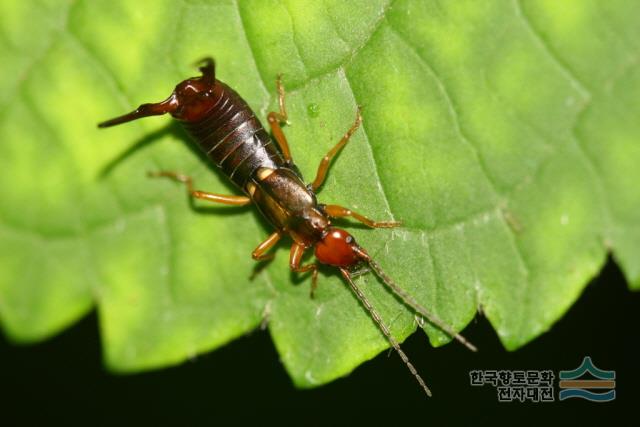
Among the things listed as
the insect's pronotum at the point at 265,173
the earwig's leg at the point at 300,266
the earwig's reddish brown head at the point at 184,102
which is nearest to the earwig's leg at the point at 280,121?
the insect's pronotum at the point at 265,173

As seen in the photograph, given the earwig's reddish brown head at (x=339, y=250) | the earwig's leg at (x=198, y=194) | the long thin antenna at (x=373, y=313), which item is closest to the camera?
the long thin antenna at (x=373, y=313)

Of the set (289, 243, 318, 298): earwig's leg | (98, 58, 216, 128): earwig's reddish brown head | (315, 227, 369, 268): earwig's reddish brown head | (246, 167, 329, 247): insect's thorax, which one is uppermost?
(98, 58, 216, 128): earwig's reddish brown head

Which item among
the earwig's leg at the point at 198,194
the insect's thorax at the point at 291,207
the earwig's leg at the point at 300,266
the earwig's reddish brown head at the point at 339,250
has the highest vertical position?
the earwig's leg at the point at 198,194

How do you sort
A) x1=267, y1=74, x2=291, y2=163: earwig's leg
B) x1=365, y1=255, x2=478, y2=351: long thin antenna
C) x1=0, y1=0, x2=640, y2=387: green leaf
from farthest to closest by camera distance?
x1=267, y1=74, x2=291, y2=163: earwig's leg
x1=365, y1=255, x2=478, y2=351: long thin antenna
x1=0, y1=0, x2=640, y2=387: green leaf

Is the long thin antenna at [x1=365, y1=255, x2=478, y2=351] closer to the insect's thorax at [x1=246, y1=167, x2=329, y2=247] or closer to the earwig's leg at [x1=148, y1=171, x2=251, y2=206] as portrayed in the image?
Result: the insect's thorax at [x1=246, y1=167, x2=329, y2=247]

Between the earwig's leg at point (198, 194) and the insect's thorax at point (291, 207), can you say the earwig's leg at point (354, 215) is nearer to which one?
the insect's thorax at point (291, 207)

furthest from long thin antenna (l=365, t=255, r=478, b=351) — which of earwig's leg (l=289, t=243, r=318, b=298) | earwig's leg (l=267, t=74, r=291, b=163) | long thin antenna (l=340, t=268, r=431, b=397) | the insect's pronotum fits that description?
earwig's leg (l=267, t=74, r=291, b=163)

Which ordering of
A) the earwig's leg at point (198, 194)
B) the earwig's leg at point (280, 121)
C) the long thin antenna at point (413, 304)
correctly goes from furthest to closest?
the earwig's leg at point (198, 194) < the earwig's leg at point (280, 121) < the long thin antenna at point (413, 304)
